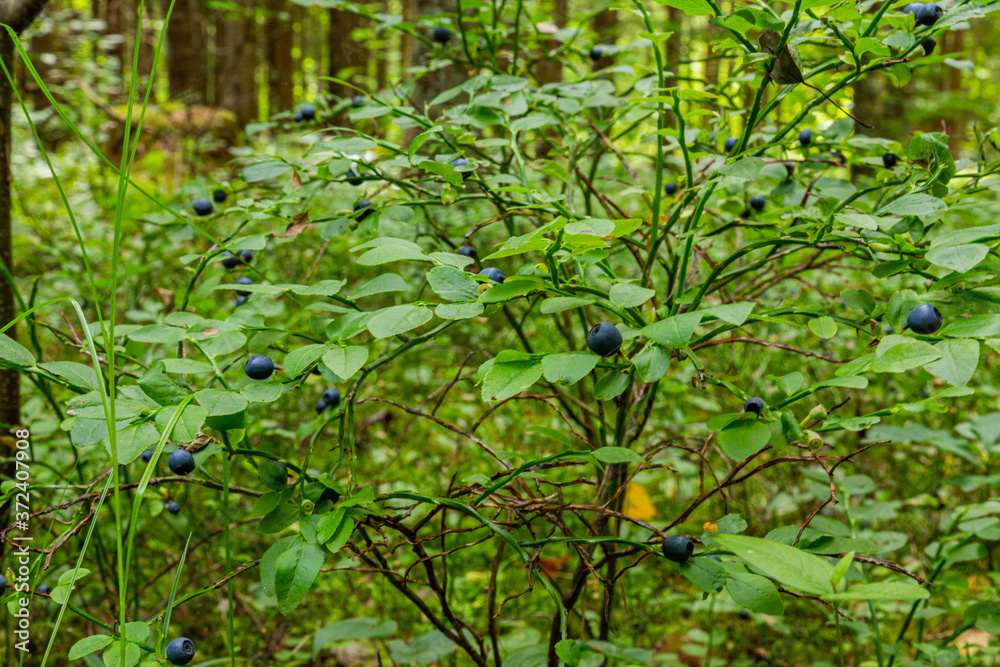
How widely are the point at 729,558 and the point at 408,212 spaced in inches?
26.6

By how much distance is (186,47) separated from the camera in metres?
8.03

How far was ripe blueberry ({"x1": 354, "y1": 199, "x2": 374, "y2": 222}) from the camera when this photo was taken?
105 cm

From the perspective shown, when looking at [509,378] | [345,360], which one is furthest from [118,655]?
[509,378]

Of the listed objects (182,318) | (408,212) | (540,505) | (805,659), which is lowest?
(805,659)

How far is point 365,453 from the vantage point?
96.7 inches

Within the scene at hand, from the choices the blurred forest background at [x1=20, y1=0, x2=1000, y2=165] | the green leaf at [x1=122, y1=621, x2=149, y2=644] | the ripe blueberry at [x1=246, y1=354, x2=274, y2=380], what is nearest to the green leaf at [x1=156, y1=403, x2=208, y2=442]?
the ripe blueberry at [x1=246, y1=354, x2=274, y2=380]

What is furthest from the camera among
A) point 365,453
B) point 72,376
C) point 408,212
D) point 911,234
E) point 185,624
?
point 365,453

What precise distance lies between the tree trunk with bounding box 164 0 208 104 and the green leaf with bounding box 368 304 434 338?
7934 mm

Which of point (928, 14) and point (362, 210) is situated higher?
point (928, 14)

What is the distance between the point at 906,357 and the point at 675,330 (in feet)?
0.75

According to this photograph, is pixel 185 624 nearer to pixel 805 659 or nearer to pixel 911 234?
pixel 805 659

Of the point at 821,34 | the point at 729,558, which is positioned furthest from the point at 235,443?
the point at 821,34

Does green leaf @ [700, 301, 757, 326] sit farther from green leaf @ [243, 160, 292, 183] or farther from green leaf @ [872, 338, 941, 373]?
green leaf @ [243, 160, 292, 183]

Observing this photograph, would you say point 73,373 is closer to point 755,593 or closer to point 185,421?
point 185,421
